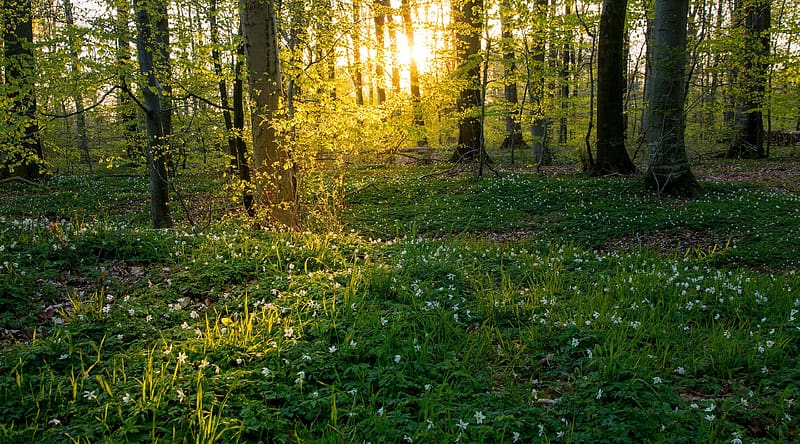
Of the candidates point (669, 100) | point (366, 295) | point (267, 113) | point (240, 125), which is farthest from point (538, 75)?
point (366, 295)

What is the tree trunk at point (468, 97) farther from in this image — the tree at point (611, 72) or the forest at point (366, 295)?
the forest at point (366, 295)

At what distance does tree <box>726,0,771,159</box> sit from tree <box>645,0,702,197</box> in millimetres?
7835

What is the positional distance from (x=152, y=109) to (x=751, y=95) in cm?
1964

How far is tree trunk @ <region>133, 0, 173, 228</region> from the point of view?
8.51 meters

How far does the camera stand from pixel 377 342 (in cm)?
377

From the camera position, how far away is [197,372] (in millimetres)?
3188

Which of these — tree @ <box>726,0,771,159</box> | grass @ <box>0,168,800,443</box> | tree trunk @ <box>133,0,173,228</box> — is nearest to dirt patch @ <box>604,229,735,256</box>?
grass @ <box>0,168,800,443</box>

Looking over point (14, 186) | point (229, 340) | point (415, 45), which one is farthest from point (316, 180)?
point (415, 45)

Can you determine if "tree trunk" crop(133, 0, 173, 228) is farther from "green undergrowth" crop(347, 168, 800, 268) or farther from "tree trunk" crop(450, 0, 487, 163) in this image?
"tree trunk" crop(450, 0, 487, 163)

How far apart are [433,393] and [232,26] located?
1098 centimetres

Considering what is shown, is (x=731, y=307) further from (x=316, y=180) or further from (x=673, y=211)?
(x=316, y=180)

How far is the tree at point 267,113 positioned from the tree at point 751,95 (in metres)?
16.6

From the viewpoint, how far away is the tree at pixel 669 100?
1058 centimetres

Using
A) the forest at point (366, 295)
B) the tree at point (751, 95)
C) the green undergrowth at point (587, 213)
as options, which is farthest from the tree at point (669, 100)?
the tree at point (751, 95)
